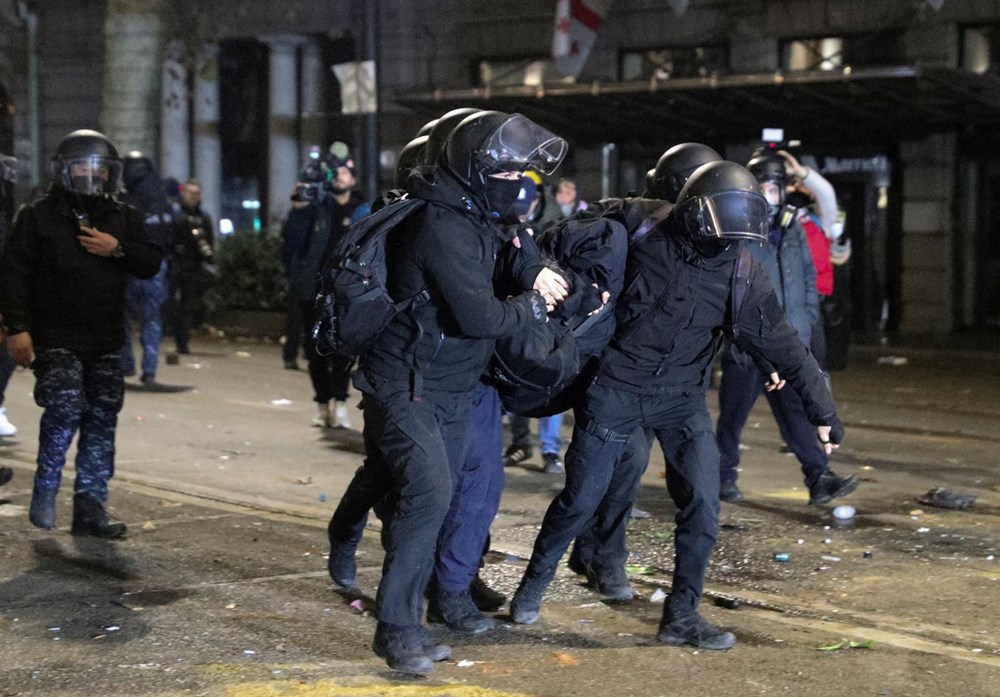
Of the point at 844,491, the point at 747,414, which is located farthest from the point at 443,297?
the point at 747,414

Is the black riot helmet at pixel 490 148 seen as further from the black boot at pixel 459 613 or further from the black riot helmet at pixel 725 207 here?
the black boot at pixel 459 613

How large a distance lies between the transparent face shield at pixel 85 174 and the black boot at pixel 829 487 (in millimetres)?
3830

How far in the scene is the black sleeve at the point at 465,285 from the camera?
5133 millimetres

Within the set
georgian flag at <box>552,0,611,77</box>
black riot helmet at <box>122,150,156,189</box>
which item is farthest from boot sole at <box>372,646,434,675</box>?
georgian flag at <box>552,0,611,77</box>

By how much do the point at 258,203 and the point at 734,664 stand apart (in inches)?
844

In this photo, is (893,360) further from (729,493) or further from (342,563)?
(342,563)

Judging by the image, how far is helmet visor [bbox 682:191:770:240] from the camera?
5.55m

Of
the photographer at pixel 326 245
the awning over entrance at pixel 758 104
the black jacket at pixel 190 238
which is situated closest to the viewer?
the photographer at pixel 326 245

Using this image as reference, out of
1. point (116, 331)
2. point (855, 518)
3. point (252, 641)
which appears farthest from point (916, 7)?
point (252, 641)

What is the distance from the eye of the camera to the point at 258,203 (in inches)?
1027

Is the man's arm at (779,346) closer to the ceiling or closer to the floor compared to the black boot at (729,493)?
closer to the ceiling

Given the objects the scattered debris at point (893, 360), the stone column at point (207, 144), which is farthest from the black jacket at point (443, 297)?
the stone column at point (207, 144)

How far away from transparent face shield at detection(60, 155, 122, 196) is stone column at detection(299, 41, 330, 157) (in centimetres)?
1768

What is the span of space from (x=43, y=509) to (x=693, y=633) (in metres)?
3.12
